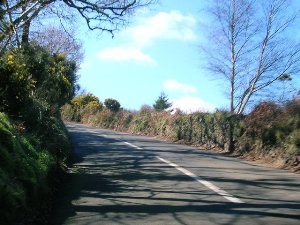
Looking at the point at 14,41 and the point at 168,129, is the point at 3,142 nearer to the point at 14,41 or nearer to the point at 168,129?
the point at 14,41

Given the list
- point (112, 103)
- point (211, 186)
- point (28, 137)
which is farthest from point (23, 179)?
point (112, 103)

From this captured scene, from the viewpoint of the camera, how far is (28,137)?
1121 centimetres

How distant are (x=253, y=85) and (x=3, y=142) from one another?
101 ft

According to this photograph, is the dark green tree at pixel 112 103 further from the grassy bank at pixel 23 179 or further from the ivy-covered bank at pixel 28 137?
the grassy bank at pixel 23 179

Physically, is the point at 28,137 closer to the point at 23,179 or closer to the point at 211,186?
the point at 23,179

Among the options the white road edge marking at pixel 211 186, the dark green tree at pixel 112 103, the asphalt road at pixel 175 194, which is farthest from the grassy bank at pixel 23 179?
the dark green tree at pixel 112 103

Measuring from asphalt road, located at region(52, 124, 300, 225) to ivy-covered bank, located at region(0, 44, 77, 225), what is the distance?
51 cm

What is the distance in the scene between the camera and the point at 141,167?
565 inches

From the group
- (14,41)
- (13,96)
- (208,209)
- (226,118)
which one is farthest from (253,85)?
(208,209)

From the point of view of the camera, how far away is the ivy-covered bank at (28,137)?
7355 millimetres

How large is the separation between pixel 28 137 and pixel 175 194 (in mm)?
3911

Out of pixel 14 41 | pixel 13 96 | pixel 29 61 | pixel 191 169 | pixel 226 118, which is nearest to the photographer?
pixel 13 96

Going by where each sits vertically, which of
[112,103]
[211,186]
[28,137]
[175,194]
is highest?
[112,103]

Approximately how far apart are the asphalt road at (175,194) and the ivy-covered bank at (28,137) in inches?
19.9
